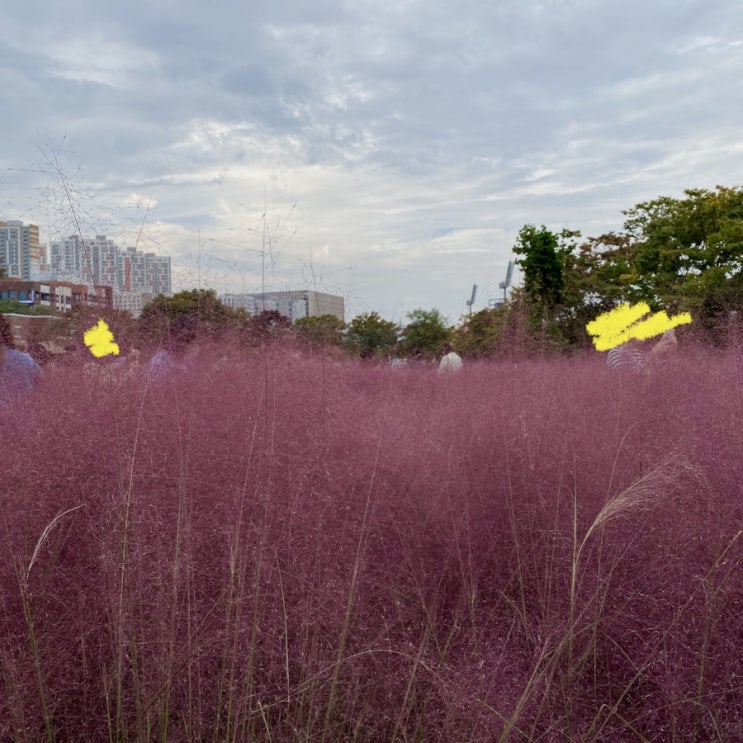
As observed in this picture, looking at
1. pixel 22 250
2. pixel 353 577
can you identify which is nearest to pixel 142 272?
pixel 22 250

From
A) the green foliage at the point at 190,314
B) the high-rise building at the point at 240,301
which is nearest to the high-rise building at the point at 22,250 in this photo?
the green foliage at the point at 190,314

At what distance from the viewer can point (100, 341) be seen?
2.99m

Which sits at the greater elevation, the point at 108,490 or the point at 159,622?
the point at 108,490

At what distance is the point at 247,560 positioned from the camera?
5.87 feet

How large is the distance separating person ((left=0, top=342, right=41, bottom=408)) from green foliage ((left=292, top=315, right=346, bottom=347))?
3.84 ft

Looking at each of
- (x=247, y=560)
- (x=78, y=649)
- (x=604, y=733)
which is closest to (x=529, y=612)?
(x=604, y=733)

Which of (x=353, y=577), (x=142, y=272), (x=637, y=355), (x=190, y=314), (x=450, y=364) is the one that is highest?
(x=142, y=272)

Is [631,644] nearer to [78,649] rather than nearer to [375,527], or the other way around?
[375,527]

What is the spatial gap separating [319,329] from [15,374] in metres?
1.47

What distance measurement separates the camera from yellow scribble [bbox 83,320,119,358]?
2955 mm

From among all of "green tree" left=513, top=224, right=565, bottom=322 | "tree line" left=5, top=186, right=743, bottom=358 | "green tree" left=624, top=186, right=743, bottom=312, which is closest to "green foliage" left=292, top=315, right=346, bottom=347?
"tree line" left=5, top=186, right=743, bottom=358

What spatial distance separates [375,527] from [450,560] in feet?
0.79

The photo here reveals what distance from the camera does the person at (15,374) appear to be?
275cm

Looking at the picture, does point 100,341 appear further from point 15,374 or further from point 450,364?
point 450,364
